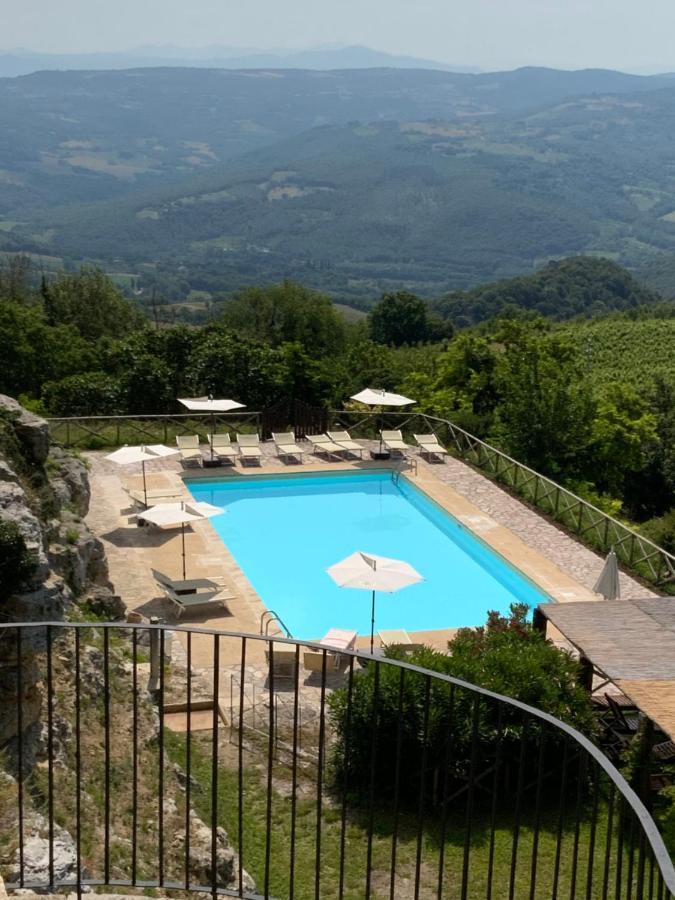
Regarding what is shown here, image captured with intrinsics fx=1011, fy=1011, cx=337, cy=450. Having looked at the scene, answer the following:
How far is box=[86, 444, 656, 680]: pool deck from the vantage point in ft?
46.2

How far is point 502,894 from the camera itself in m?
7.46

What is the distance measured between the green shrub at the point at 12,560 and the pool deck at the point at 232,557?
12.3ft

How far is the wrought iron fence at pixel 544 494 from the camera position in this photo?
51.9 ft

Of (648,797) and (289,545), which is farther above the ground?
Result: (648,797)

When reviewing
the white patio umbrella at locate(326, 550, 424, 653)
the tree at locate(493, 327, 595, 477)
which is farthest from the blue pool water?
the tree at locate(493, 327, 595, 477)

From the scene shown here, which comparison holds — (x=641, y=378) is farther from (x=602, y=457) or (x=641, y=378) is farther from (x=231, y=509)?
(x=231, y=509)

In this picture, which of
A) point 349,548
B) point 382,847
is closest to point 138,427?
point 349,548

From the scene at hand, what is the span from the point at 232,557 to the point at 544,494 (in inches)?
250

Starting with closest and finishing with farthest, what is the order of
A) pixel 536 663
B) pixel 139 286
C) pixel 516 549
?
pixel 536 663, pixel 516 549, pixel 139 286

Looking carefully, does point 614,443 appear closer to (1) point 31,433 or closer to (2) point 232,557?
(2) point 232,557

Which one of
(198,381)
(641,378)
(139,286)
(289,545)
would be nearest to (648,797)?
(289,545)

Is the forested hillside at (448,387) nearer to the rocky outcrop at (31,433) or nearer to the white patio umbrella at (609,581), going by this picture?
the white patio umbrella at (609,581)

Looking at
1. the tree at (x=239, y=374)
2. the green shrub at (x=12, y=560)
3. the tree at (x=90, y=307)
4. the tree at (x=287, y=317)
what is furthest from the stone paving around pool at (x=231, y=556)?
the tree at (x=90, y=307)

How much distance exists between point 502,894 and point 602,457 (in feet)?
57.3
